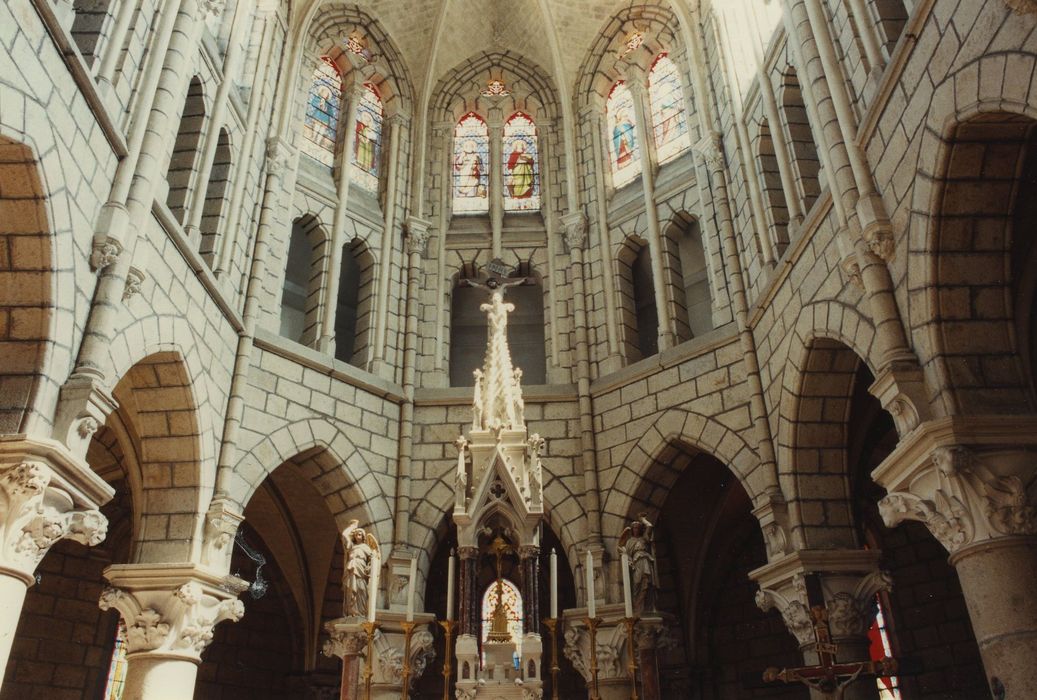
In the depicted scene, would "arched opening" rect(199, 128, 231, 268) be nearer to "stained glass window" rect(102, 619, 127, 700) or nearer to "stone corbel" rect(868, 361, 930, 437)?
"stained glass window" rect(102, 619, 127, 700)

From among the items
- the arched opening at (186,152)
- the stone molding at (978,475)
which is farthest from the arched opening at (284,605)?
the stone molding at (978,475)

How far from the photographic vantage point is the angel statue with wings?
9.09 meters

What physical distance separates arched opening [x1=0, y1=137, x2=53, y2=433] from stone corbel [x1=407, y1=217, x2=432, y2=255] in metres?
7.28

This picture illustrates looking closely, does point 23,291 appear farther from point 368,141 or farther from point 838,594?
point 368,141

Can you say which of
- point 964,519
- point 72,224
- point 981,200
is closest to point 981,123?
point 981,200

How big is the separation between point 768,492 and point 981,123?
15.0 feet

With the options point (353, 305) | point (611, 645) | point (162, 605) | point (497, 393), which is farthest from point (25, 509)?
point (353, 305)

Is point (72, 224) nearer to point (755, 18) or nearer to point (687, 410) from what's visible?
point (687, 410)

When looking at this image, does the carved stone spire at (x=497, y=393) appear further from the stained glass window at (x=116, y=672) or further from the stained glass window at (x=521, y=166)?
the stained glass window at (x=116, y=672)

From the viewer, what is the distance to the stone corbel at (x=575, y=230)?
1335cm

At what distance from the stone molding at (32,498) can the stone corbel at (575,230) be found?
8.37m

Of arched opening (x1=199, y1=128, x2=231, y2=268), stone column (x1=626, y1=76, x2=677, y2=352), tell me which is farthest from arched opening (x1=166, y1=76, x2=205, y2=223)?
stone column (x1=626, y1=76, x2=677, y2=352)

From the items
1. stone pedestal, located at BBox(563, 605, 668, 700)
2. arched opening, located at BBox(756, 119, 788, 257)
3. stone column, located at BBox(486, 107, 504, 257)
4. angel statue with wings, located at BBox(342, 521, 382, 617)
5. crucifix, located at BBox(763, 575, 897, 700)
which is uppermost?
stone column, located at BBox(486, 107, 504, 257)

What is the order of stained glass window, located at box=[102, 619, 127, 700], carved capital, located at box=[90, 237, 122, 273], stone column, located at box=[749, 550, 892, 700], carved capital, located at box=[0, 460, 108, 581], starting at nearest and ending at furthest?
carved capital, located at box=[0, 460, 108, 581] → carved capital, located at box=[90, 237, 122, 273] → stone column, located at box=[749, 550, 892, 700] → stained glass window, located at box=[102, 619, 127, 700]
